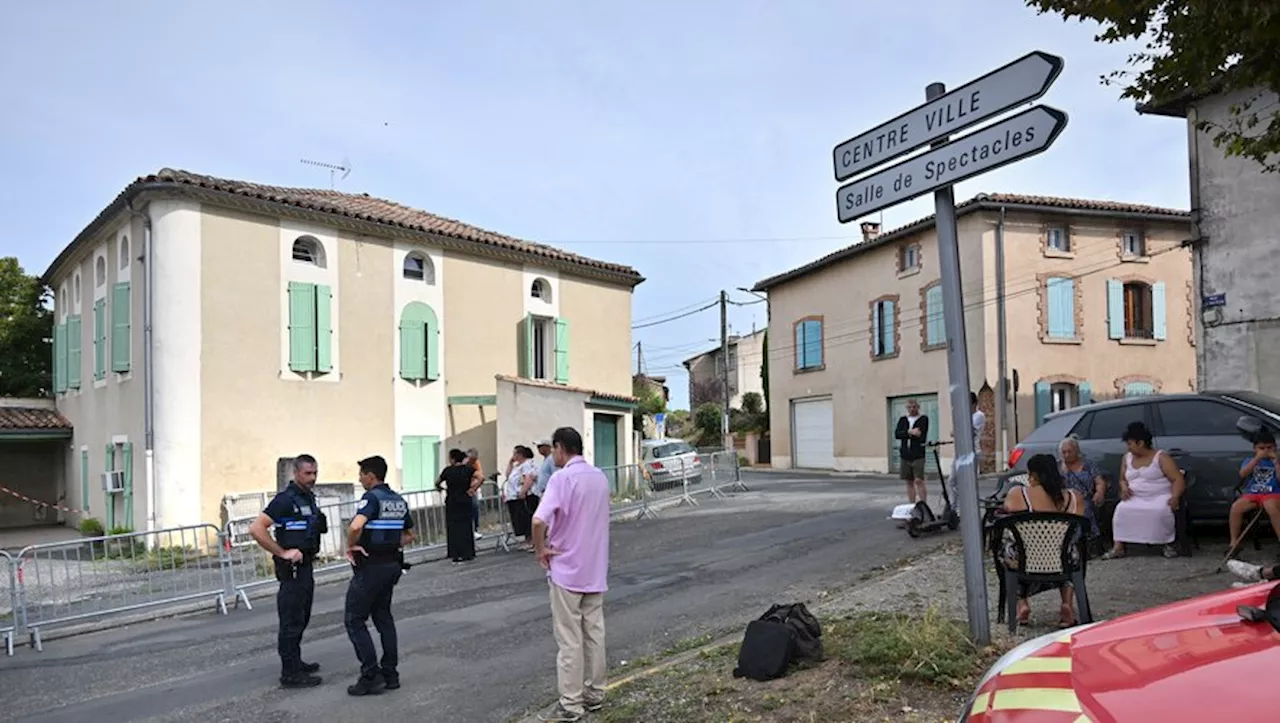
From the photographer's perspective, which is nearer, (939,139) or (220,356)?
(939,139)

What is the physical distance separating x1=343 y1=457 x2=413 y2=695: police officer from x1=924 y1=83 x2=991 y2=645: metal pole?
3.75 meters

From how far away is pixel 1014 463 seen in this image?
9.92 metres

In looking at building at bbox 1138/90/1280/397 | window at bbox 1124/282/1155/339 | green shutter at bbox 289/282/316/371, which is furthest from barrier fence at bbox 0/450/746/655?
window at bbox 1124/282/1155/339

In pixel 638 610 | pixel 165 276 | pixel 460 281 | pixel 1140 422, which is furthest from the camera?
pixel 460 281

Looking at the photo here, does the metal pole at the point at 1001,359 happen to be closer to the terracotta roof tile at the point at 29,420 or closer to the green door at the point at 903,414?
the green door at the point at 903,414

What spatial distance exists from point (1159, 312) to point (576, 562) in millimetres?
24916

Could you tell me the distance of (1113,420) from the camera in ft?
31.4

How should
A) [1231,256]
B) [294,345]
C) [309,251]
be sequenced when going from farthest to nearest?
1. [309,251]
2. [294,345]
3. [1231,256]

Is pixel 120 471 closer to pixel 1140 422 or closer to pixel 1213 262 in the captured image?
pixel 1140 422

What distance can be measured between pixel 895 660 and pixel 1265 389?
9.89 m

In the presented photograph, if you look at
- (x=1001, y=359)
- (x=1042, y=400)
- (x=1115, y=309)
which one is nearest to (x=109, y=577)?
(x=1001, y=359)

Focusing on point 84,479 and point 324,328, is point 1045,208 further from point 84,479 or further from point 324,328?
point 84,479

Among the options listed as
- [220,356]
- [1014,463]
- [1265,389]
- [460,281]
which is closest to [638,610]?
[1014,463]

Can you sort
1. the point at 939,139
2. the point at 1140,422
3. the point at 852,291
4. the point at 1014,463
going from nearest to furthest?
the point at 939,139, the point at 1140,422, the point at 1014,463, the point at 852,291
